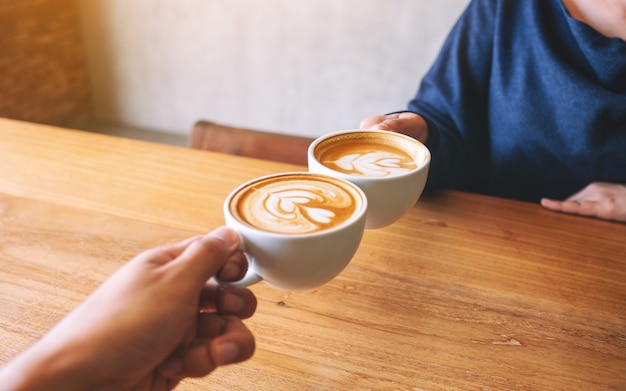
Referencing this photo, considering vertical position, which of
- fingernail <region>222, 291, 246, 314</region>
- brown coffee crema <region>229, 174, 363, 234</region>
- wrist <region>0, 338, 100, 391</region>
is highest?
brown coffee crema <region>229, 174, 363, 234</region>

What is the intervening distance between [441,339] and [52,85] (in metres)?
2.91

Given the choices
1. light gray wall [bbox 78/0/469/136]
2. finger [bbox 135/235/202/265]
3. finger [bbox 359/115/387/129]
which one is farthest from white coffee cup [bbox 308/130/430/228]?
light gray wall [bbox 78/0/469/136]

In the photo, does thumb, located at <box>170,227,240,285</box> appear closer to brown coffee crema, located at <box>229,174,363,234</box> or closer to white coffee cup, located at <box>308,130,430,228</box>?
brown coffee crema, located at <box>229,174,363,234</box>

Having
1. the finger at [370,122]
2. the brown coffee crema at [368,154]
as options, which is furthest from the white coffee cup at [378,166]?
the finger at [370,122]

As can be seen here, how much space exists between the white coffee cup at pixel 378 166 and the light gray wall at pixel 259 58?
198cm

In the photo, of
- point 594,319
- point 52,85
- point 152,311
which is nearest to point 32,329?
point 152,311

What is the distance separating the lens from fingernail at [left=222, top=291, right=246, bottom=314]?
0.51 metres

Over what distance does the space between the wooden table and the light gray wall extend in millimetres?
1834

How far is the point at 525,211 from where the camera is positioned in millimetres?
907

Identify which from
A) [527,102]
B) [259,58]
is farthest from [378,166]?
[259,58]

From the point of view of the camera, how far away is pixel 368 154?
0.72 m

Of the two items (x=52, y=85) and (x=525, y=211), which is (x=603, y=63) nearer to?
(x=525, y=211)

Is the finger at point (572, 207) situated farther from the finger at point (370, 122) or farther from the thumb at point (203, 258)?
the thumb at point (203, 258)

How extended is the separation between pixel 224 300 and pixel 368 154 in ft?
1.01
